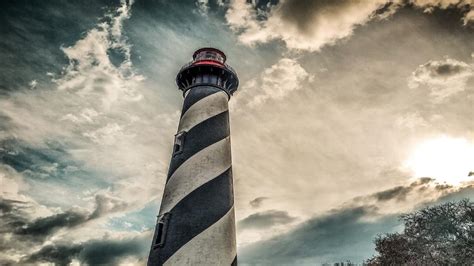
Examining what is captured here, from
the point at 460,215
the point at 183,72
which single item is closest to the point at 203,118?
the point at 183,72

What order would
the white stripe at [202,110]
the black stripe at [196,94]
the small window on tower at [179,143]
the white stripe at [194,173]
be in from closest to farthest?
1. the white stripe at [194,173]
2. the small window on tower at [179,143]
3. the white stripe at [202,110]
4. the black stripe at [196,94]

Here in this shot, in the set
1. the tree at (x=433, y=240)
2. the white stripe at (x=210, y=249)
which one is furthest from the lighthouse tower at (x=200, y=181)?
the tree at (x=433, y=240)

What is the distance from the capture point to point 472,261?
2628 cm

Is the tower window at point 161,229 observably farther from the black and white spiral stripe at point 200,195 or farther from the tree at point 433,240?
the tree at point 433,240

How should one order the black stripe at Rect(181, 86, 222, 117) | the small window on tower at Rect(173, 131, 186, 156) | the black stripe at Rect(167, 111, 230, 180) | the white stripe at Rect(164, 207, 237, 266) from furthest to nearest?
the black stripe at Rect(181, 86, 222, 117) < the small window on tower at Rect(173, 131, 186, 156) < the black stripe at Rect(167, 111, 230, 180) < the white stripe at Rect(164, 207, 237, 266)

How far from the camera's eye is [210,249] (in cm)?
1236

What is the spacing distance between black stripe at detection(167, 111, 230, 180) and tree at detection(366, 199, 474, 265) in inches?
887

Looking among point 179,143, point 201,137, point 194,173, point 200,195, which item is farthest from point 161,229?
point 201,137

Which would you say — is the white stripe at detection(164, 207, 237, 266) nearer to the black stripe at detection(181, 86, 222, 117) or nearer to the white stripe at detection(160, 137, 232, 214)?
the white stripe at detection(160, 137, 232, 214)

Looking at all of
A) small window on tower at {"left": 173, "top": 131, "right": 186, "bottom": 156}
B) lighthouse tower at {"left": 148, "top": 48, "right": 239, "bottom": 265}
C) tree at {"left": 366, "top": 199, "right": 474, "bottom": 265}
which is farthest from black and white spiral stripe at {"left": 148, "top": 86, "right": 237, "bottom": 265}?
tree at {"left": 366, "top": 199, "right": 474, "bottom": 265}

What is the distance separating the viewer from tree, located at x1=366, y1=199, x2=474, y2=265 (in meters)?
27.6

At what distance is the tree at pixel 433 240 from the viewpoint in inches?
1088

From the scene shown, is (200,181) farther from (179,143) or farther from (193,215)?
(179,143)

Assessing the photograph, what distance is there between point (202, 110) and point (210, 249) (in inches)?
262
